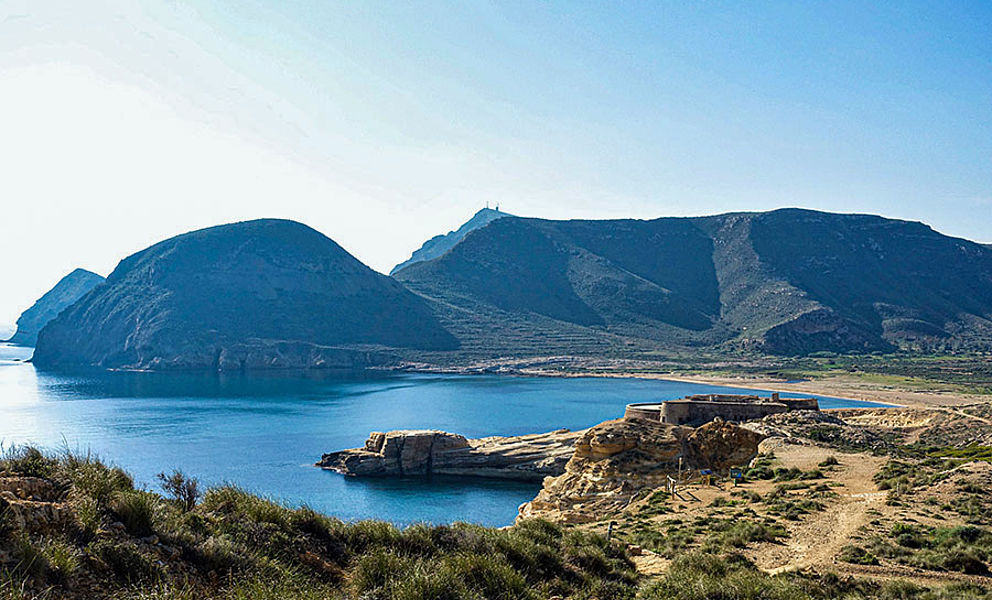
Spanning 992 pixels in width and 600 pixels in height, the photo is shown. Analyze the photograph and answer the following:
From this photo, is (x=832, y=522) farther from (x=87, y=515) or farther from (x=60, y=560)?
(x=60, y=560)

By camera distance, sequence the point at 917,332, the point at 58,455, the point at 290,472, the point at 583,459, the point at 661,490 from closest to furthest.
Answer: the point at 58,455 → the point at 661,490 → the point at 583,459 → the point at 290,472 → the point at 917,332

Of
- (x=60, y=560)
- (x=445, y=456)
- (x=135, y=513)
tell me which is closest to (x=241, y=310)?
(x=445, y=456)

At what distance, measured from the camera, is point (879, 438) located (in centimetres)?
3562

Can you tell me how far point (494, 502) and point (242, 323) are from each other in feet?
346

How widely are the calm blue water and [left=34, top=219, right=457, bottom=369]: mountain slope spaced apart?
1083 centimetres

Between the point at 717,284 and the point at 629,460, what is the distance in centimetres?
15568

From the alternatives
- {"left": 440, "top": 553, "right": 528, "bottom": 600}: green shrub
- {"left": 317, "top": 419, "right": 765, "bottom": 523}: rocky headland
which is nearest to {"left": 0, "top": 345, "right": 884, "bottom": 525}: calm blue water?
{"left": 317, "top": 419, "right": 765, "bottom": 523}: rocky headland

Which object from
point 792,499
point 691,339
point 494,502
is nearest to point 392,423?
point 494,502

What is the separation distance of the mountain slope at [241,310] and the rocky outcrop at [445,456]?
8220cm

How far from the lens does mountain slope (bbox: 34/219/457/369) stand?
125938mm

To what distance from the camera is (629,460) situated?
86.4 feet

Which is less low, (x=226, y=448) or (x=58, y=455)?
(x=58, y=455)

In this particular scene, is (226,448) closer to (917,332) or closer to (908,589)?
(908,589)

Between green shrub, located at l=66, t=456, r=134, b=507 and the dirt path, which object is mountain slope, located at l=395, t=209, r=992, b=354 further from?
green shrub, located at l=66, t=456, r=134, b=507
